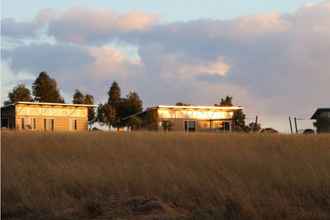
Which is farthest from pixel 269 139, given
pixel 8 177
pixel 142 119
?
pixel 142 119

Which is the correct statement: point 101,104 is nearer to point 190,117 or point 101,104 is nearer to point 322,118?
point 190,117

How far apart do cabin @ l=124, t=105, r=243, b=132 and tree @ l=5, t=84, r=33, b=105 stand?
1008 centimetres

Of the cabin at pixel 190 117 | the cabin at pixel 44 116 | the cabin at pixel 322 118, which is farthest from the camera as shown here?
the cabin at pixel 190 117

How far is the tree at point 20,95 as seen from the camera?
2173 inches

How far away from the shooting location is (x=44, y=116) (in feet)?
164

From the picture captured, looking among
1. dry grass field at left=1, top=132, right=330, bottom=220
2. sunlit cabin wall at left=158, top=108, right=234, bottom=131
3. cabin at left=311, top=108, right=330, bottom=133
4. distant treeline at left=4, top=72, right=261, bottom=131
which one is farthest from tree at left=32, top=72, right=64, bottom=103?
dry grass field at left=1, top=132, right=330, bottom=220

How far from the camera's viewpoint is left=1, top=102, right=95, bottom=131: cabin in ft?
158

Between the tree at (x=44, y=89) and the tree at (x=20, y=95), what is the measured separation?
84 centimetres

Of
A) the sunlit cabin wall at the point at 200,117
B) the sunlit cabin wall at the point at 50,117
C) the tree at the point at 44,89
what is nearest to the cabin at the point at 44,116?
the sunlit cabin wall at the point at 50,117

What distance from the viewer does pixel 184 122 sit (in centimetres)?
5544

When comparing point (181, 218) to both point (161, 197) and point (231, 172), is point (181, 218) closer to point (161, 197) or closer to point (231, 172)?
point (161, 197)

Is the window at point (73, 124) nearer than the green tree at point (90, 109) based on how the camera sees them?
Yes

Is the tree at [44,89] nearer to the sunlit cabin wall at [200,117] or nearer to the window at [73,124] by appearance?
the window at [73,124]

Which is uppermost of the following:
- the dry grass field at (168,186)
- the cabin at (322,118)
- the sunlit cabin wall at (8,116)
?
the sunlit cabin wall at (8,116)
